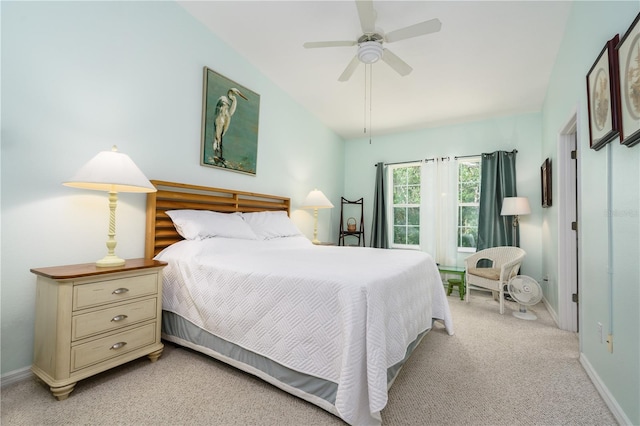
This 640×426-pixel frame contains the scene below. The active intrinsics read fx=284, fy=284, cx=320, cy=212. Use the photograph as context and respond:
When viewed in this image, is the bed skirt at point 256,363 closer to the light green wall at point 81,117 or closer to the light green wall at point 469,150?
the light green wall at point 81,117

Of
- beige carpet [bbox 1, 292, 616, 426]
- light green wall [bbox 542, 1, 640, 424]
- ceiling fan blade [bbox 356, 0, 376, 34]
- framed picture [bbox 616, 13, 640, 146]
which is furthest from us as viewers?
ceiling fan blade [bbox 356, 0, 376, 34]

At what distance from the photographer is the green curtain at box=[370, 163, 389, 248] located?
518cm

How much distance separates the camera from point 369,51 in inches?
91.5

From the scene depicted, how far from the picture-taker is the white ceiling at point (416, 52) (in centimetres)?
241

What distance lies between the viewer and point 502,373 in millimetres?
1908

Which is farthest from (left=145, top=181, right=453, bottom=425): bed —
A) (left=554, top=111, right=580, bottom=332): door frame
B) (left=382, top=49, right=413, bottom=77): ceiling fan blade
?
(left=382, top=49, right=413, bottom=77): ceiling fan blade

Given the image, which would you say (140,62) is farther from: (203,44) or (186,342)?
(186,342)

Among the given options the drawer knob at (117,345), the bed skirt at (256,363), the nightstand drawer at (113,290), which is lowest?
the bed skirt at (256,363)

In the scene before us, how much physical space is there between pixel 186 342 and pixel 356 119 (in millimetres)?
3957

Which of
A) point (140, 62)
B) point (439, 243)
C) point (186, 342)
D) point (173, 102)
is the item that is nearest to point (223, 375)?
point (186, 342)

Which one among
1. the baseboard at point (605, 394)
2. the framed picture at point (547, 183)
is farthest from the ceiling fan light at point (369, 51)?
the baseboard at point (605, 394)

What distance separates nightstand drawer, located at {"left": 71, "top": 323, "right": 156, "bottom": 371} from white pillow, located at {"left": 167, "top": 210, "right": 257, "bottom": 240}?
0.76 m

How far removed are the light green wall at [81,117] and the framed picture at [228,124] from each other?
0.10 metres

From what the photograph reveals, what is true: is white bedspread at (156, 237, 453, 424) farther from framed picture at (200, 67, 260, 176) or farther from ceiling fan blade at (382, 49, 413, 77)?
ceiling fan blade at (382, 49, 413, 77)
